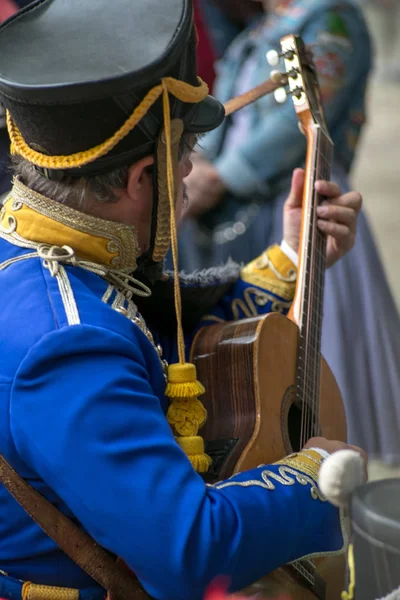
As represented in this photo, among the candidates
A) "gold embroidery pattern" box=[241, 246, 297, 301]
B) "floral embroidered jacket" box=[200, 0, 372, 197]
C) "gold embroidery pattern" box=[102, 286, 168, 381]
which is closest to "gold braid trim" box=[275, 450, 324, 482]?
"gold embroidery pattern" box=[102, 286, 168, 381]

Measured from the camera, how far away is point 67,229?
1.32m

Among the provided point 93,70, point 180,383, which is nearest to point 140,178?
point 93,70

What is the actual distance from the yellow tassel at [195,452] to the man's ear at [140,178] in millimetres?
338

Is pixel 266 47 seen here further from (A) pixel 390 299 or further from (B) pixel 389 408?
(B) pixel 389 408

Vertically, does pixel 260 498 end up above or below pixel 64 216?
below

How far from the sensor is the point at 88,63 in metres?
1.24

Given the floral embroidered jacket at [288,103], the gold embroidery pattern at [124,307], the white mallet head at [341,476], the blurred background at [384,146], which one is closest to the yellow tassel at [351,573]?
the white mallet head at [341,476]

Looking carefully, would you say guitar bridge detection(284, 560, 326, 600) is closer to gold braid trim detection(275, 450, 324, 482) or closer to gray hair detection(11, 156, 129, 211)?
gold braid trim detection(275, 450, 324, 482)

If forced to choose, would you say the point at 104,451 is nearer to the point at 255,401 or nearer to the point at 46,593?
Answer: the point at 46,593

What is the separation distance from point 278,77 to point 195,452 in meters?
0.79

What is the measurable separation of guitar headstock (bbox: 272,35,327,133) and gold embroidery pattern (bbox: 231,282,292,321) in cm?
33

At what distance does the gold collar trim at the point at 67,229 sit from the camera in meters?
1.32

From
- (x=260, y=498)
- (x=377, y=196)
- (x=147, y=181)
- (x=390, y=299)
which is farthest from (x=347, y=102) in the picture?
(x=377, y=196)

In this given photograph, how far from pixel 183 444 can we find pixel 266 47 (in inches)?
74.2
